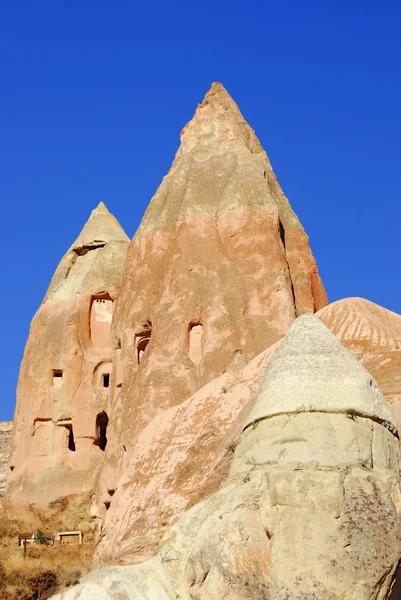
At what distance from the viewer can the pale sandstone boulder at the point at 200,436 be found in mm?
13750

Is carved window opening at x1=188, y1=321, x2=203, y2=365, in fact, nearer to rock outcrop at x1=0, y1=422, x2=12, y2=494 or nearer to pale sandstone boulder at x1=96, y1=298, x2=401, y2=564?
pale sandstone boulder at x1=96, y1=298, x2=401, y2=564

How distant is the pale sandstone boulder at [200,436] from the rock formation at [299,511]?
319cm

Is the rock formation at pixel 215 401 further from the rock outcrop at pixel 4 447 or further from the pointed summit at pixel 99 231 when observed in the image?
the rock outcrop at pixel 4 447

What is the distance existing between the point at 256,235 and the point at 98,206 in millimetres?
10587

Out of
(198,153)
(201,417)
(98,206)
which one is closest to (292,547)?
(201,417)

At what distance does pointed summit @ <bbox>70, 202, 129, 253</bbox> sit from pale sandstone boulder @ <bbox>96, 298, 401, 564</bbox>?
642 inches

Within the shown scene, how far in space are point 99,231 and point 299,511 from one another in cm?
2663

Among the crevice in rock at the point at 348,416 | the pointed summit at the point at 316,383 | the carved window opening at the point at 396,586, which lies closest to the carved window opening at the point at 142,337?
the pointed summit at the point at 316,383

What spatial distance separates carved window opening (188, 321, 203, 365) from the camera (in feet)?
80.1

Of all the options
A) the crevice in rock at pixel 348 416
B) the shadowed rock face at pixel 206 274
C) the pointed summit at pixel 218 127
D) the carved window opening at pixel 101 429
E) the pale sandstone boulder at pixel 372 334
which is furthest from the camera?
the carved window opening at pixel 101 429

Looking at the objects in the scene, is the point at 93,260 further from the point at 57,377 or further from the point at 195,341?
the point at 195,341

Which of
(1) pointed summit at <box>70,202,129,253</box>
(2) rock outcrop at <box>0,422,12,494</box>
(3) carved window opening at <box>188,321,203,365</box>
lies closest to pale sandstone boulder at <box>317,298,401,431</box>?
(3) carved window opening at <box>188,321,203,365</box>

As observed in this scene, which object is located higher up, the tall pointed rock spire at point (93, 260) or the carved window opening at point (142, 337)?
the tall pointed rock spire at point (93, 260)

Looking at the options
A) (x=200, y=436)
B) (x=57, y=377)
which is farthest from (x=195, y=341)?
(x=200, y=436)
